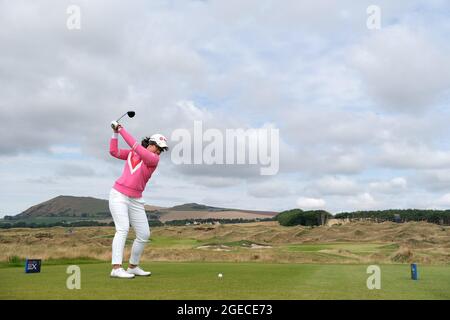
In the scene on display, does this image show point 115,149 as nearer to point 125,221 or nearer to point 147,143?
point 147,143

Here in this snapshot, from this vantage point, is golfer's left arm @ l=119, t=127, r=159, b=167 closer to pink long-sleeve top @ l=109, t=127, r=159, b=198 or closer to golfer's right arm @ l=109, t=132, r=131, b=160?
pink long-sleeve top @ l=109, t=127, r=159, b=198

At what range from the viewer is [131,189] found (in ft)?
31.0

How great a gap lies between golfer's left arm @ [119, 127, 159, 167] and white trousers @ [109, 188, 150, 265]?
884 millimetres

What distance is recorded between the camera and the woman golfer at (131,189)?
30.1ft

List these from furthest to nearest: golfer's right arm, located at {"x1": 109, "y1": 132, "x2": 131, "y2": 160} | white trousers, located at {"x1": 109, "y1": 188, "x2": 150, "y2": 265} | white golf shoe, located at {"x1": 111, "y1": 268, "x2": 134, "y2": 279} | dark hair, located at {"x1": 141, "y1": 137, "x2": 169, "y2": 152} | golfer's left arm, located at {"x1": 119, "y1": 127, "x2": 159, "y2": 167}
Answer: dark hair, located at {"x1": 141, "y1": 137, "x2": 169, "y2": 152} → golfer's right arm, located at {"x1": 109, "y1": 132, "x2": 131, "y2": 160} → white trousers, located at {"x1": 109, "y1": 188, "x2": 150, "y2": 265} → golfer's left arm, located at {"x1": 119, "y1": 127, "x2": 159, "y2": 167} → white golf shoe, located at {"x1": 111, "y1": 268, "x2": 134, "y2": 279}

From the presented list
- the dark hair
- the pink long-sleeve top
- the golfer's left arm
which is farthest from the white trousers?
the dark hair

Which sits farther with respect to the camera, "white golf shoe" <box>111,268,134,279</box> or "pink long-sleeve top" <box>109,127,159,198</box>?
"pink long-sleeve top" <box>109,127,159,198</box>

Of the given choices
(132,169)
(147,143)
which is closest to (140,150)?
(132,169)

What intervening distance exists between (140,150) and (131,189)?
0.86 m

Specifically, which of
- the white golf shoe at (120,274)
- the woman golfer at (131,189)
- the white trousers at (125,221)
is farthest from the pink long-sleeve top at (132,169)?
the white golf shoe at (120,274)

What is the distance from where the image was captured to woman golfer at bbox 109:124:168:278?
9164mm

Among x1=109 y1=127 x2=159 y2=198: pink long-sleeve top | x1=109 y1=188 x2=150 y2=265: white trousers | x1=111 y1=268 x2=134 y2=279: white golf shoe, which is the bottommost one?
x1=111 y1=268 x2=134 y2=279: white golf shoe

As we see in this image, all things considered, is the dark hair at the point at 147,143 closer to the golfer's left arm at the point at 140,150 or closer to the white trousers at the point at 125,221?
the golfer's left arm at the point at 140,150
